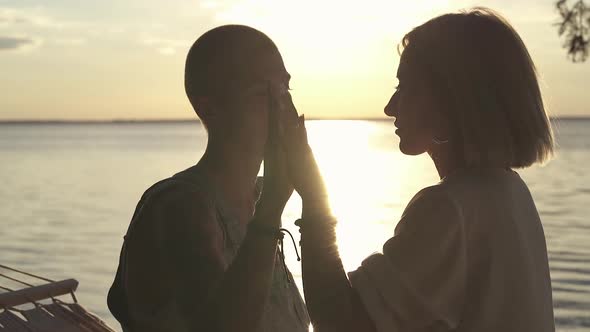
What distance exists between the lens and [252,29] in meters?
3.46

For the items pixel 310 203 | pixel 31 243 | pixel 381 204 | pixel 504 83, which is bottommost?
pixel 381 204

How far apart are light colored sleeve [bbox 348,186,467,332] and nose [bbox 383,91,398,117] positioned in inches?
15.9

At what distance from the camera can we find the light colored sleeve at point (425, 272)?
2.76 meters

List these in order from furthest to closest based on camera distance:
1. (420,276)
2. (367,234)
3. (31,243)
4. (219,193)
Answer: (367,234), (31,243), (219,193), (420,276)

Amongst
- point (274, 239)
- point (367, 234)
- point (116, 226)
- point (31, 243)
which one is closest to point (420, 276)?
point (274, 239)

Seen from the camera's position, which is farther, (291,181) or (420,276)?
(291,181)

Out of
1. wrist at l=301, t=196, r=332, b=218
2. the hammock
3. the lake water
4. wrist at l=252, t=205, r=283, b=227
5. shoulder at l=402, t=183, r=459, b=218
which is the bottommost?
the lake water

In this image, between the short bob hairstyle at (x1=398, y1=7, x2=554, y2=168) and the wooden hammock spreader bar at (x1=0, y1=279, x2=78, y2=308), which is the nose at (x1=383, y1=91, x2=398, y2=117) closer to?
the short bob hairstyle at (x1=398, y1=7, x2=554, y2=168)

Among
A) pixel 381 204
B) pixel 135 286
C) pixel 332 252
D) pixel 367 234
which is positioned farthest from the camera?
pixel 381 204

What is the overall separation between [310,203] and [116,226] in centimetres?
2366

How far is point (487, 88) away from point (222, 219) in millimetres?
1108

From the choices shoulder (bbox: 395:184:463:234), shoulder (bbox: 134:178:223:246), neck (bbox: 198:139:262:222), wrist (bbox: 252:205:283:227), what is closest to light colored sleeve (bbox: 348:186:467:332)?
shoulder (bbox: 395:184:463:234)

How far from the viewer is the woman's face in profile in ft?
9.65

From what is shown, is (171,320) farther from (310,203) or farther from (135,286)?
(310,203)
